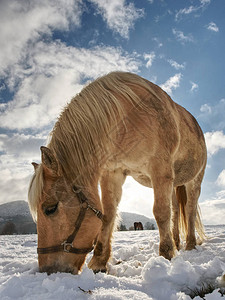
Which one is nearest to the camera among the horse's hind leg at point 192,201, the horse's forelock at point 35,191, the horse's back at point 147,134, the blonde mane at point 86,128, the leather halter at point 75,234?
the leather halter at point 75,234

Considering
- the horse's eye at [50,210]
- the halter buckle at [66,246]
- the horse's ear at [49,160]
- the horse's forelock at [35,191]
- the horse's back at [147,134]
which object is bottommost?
the halter buckle at [66,246]

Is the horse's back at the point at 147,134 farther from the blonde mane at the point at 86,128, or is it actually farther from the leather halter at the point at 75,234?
the leather halter at the point at 75,234

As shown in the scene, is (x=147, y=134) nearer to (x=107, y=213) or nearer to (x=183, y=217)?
(x=107, y=213)

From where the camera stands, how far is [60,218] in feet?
6.75

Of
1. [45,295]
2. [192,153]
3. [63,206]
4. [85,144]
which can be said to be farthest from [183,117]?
[45,295]

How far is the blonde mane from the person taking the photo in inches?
90.0

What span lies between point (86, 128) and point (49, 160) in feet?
1.99

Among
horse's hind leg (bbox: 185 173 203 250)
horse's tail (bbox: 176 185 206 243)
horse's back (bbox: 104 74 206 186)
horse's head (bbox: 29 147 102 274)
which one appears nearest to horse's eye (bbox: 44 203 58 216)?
horse's head (bbox: 29 147 102 274)

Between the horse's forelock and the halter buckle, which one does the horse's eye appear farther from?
the halter buckle

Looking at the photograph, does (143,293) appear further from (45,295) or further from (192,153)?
(192,153)

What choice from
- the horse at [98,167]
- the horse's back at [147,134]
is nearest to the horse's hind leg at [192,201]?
the horse at [98,167]

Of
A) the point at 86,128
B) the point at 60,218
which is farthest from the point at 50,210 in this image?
the point at 86,128

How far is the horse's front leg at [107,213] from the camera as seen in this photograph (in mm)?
2658

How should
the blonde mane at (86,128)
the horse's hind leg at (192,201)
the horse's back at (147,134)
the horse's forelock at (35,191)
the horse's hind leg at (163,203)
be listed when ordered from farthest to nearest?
the horse's hind leg at (192,201)
the horse's back at (147,134)
the horse's hind leg at (163,203)
the blonde mane at (86,128)
the horse's forelock at (35,191)
